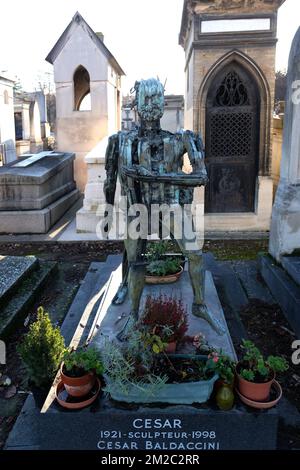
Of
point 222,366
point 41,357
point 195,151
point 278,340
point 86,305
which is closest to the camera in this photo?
point 222,366

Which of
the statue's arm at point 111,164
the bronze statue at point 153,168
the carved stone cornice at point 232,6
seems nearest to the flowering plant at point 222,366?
the bronze statue at point 153,168

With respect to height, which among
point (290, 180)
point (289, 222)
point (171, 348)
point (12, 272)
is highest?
point (290, 180)

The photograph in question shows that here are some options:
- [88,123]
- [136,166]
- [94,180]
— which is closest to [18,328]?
[136,166]

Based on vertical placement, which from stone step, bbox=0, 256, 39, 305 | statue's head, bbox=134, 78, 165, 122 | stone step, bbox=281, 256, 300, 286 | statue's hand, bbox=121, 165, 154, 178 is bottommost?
stone step, bbox=0, 256, 39, 305

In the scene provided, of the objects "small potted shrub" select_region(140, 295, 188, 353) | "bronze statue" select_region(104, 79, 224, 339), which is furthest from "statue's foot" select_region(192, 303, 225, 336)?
"small potted shrub" select_region(140, 295, 188, 353)

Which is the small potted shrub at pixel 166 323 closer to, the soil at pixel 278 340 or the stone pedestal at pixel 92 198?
the soil at pixel 278 340

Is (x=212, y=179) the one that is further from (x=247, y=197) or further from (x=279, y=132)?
(x=279, y=132)

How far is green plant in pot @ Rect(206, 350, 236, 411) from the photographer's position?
9.89 ft

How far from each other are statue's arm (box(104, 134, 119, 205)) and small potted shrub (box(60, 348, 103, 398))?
1688 mm

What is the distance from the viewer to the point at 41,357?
11.2 ft

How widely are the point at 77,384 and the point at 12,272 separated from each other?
10.7 ft

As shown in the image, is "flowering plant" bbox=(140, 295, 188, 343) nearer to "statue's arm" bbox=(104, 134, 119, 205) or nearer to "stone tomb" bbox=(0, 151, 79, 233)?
"statue's arm" bbox=(104, 134, 119, 205)

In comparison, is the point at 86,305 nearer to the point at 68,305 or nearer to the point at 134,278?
the point at 68,305

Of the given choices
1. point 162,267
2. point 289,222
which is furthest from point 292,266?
point 162,267
